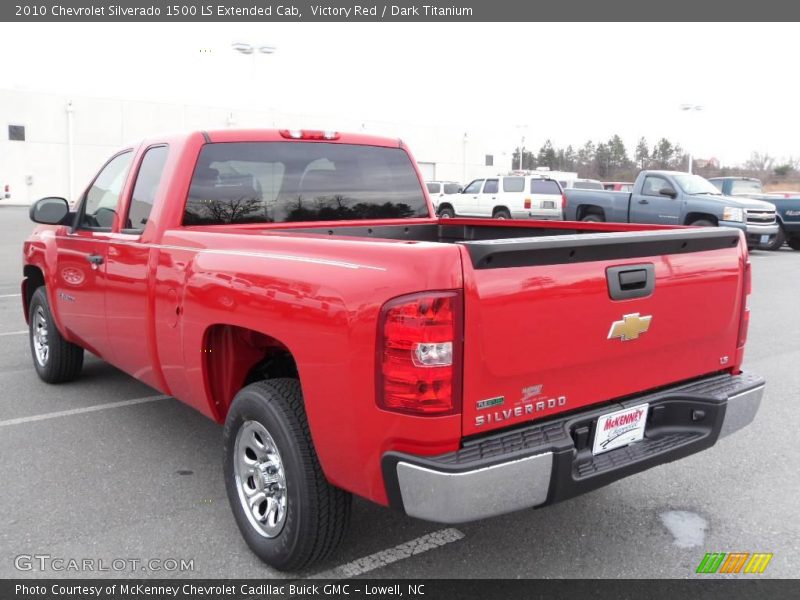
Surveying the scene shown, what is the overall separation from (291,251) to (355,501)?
159 cm

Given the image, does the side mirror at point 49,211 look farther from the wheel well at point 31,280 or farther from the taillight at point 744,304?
the taillight at point 744,304

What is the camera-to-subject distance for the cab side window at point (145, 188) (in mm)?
4121

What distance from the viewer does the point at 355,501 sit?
3.83 meters

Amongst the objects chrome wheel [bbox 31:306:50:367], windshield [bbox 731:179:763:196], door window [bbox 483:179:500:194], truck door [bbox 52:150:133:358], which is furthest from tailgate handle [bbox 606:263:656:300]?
door window [bbox 483:179:500:194]

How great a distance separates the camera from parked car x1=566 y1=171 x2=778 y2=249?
614 inches

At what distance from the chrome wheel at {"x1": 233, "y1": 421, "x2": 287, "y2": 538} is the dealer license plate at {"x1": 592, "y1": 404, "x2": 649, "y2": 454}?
1305mm

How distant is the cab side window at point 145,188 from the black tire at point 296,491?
5.22 ft

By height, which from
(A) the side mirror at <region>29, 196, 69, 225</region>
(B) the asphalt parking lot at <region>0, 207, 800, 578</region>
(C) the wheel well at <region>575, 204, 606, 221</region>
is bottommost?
(B) the asphalt parking lot at <region>0, 207, 800, 578</region>

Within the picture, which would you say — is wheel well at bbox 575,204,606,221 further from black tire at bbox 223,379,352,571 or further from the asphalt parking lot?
black tire at bbox 223,379,352,571

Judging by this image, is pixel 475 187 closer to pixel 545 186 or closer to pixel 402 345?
pixel 545 186

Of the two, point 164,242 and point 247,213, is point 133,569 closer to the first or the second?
point 164,242

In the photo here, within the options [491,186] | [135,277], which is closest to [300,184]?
[135,277]

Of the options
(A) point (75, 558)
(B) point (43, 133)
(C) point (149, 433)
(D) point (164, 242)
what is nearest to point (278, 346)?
(D) point (164, 242)

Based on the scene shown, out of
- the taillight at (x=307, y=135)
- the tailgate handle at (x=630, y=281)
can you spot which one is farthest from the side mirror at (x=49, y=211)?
the tailgate handle at (x=630, y=281)
